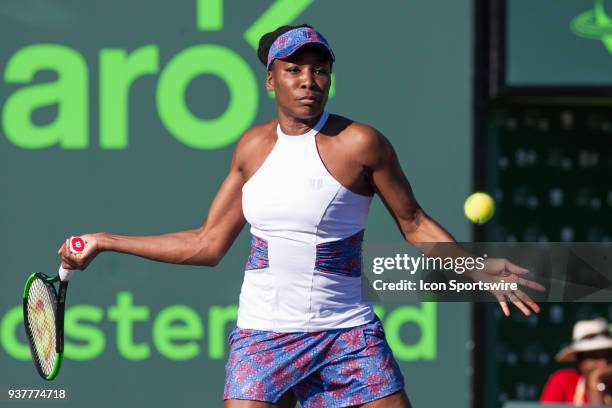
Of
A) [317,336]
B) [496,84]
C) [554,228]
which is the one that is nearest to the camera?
[317,336]

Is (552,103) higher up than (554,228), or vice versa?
(552,103)

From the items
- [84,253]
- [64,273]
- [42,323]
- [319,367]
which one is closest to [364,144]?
[319,367]

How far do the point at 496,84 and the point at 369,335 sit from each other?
321 cm

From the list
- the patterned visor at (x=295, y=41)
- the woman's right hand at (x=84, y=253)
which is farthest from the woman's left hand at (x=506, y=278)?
the woman's right hand at (x=84, y=253)

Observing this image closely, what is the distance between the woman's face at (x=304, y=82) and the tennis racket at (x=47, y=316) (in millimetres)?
990

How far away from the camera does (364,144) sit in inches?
181

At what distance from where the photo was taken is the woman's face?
4.61 m

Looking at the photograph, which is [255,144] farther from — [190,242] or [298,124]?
[190,242]

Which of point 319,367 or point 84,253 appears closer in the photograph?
point 319,367

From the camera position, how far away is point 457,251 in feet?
15.3

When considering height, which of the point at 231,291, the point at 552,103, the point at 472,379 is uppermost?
the point at 552,103

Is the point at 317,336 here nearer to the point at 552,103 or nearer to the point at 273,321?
the point at 273,321

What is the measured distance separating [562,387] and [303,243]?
3.01 m

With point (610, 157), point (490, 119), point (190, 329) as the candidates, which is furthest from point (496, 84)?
point (190, 329)
